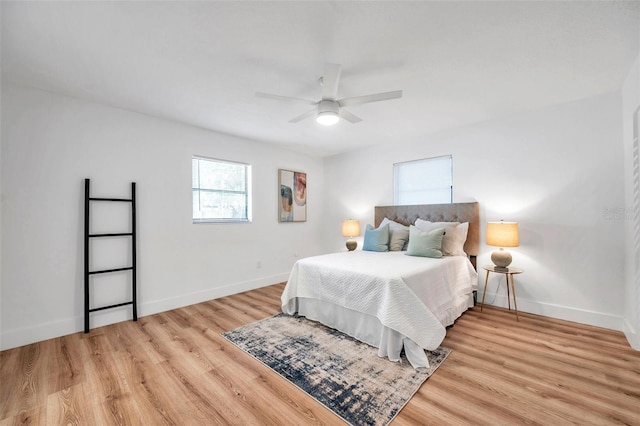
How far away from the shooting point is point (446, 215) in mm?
3807

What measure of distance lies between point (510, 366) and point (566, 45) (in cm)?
248

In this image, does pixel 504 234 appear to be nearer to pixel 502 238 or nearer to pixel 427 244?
pixel 502 238

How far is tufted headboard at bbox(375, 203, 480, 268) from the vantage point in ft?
11.6

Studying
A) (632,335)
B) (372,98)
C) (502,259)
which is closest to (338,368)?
(372,98)

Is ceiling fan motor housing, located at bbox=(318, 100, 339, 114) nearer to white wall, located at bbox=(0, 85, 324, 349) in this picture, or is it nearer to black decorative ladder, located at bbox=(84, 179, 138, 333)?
white wall, located at bbox=(0, 85, 324, 349)

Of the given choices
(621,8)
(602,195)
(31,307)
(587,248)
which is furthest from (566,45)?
(31,307)

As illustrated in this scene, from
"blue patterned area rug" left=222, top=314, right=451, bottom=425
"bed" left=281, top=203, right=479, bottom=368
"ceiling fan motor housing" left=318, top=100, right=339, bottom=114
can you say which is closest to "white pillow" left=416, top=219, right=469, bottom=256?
"bed" left=281, top=203, right=479, bottom=368

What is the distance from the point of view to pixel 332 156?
5.46 metres

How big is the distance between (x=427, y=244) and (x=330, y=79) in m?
2.26

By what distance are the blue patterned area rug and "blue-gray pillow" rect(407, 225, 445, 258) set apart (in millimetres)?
1163

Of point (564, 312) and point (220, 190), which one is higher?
point (220, 190)

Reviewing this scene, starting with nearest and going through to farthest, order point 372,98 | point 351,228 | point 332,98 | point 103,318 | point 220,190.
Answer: point 372,98 → point 332,98 → point 103,318 → point 220,190 → point 351,228

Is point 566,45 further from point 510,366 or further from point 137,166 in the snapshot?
point 137,166

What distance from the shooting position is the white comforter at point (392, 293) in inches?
85.4
